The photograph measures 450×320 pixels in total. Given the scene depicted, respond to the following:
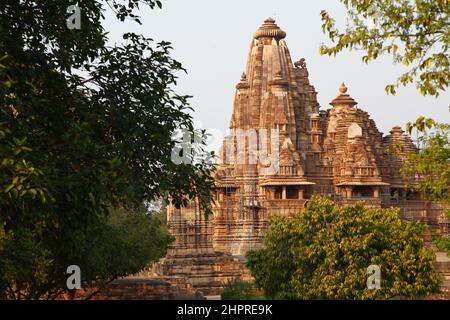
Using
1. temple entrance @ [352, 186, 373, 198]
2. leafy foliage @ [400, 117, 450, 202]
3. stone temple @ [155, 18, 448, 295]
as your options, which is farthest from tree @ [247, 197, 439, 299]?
temple entrance @ [352, 186, 373, 198]

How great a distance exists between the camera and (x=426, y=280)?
27797 millimetres

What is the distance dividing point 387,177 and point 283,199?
11828 mm

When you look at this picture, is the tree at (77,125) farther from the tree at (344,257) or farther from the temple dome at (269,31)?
the temple dome at (269,31)

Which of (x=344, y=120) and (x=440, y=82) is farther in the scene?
(x=344, y=120)

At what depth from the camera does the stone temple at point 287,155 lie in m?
56.8

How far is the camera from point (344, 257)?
90.3 feet

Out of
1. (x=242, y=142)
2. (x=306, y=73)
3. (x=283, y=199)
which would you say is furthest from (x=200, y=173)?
(x=306, y=73)

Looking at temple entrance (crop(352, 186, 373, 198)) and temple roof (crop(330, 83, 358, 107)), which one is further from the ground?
temple roof (crop(330, 83, 358, 107))

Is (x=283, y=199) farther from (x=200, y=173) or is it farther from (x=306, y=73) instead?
(x=200, y=173)

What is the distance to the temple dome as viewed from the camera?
6694cm

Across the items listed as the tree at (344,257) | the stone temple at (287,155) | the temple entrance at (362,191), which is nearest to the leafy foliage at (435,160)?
the tree at (344,257)

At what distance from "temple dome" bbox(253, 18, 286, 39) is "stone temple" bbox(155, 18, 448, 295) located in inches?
3.0

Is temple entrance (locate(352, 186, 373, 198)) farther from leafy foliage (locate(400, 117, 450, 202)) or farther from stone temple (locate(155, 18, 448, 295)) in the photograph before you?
leafy foliage (locate(400, 117, 450, 202))

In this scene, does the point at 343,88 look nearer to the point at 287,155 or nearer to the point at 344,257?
the point at 287,155
